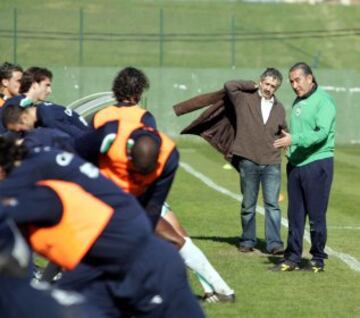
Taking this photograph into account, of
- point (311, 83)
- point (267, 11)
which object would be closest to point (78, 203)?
point (311, 83)

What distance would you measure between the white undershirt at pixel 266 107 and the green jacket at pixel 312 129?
1537mm

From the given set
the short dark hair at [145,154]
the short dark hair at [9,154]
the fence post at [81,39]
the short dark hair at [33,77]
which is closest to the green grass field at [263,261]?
the short dark hair at [145,154]

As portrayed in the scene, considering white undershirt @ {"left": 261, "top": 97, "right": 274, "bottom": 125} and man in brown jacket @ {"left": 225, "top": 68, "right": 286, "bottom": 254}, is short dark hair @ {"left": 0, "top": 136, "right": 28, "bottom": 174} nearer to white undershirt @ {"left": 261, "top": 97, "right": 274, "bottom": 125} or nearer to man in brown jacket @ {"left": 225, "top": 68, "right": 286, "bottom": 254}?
man in brown jacket @ {"left": 225, "top": 68, "right": 286, "bottom": 254}

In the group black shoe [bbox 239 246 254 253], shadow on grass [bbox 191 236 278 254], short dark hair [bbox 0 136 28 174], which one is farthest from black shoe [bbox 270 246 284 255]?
short dark hair [bbox 0 136 28 174]

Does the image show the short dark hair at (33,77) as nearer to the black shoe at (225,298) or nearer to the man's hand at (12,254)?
the black shoe at (225,298)

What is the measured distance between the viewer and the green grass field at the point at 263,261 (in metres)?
9.75

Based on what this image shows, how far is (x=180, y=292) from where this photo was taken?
6176 millimetres

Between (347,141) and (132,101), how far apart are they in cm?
2793

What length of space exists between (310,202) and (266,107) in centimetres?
197

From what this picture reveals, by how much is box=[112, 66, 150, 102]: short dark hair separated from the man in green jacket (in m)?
2.86

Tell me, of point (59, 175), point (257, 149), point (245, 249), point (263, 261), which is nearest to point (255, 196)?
point (257, 149)

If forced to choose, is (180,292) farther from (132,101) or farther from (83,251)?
(132,101)

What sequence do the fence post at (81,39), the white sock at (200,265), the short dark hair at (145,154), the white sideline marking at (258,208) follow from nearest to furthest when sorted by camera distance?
1. the short dark hair at (145,154)
2. the white sock at (200,265)
3. the white sideline marking at (258,208)
4. the fence post at (81,39)

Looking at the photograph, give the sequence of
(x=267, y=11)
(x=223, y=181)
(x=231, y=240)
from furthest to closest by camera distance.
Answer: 1. (x=267, y=11)
2. (x=223, y=181)
3. (x=231, y=240)
